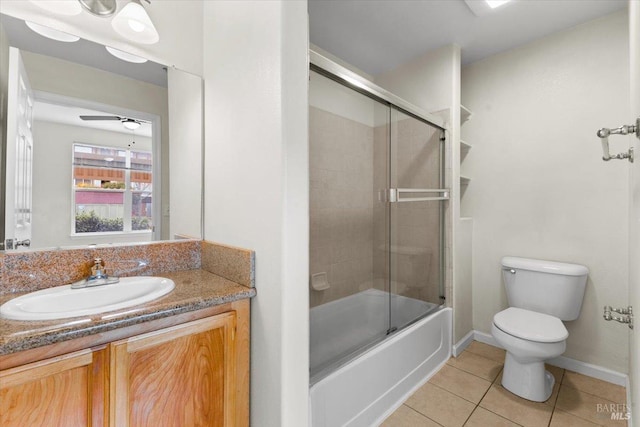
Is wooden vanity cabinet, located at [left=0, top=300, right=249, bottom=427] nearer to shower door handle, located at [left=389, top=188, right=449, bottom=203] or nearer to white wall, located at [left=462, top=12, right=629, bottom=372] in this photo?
shower door handle, located at [left=389, top=188, right=449, bottom=203]

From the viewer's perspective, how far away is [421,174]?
2.24 metres

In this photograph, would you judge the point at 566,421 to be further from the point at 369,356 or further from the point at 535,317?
the point at 369,356

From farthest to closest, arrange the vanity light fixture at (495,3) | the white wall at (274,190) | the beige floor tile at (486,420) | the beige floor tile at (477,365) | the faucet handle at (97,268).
A: 1. the beige floor tile at (477,365)
2. the vanity light fixture at (495,3)
3. the beige floor tile at (486,420)
4. the faucet handle at (97,268)
5. the white wall at (274,190)

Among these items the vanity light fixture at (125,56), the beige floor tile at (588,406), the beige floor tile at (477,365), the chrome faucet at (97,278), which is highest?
the vanity light fixture at (125,56)

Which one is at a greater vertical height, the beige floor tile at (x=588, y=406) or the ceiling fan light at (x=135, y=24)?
the ceiling fan light at (x=135, y=24)

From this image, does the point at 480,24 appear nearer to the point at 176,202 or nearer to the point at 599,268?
the point at 599,268

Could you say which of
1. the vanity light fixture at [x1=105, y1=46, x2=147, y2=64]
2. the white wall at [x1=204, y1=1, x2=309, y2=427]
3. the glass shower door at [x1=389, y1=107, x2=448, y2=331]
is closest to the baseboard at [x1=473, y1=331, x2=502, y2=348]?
the glass shower door at [x1=389, y1=107, x2=448, y2=331]

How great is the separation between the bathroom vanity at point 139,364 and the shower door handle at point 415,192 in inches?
48.6

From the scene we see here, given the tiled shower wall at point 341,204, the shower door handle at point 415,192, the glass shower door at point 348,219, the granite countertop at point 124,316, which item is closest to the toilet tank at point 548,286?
the shower door handle at point 415,192

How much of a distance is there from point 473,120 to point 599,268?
1440 mm

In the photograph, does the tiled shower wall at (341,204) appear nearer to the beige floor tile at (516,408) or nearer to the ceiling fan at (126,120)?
the ceiling fan at (126,120)

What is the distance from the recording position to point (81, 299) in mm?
1074

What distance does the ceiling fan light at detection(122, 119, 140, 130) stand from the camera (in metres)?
1.35

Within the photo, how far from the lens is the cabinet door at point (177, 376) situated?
0.87 m
